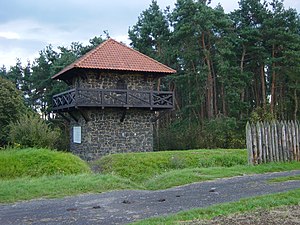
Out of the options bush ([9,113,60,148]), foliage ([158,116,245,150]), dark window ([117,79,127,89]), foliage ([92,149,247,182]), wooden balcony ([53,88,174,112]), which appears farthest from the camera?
foliage ([158,116,245,150])

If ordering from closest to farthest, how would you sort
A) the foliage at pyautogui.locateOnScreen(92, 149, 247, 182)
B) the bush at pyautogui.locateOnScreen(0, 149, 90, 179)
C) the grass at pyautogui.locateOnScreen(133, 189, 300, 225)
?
the grass at pyautogui.locateOnScreen(133, 189, 300, 225)
the bush at pyautogui.locateOnScreen(0, 149, 90, 179)
the foliage at pyautogui.locateOnScreen(92, 149, 247, 182)

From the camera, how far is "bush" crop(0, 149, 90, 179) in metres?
13.6

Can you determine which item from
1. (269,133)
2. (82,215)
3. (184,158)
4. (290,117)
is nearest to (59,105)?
(184,158)

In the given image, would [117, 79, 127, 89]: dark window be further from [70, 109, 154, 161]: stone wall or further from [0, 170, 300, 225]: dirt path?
[0, 170, 300, 225]: dirt path

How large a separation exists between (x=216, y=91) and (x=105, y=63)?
61.6 ft

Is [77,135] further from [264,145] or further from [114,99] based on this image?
[264,145]

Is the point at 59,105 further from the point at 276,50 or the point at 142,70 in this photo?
the point at 276,50

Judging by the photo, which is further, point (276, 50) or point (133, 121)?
point (276, 50)

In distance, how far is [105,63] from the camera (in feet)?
74.3

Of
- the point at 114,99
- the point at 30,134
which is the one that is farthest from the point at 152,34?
the point at 30,134

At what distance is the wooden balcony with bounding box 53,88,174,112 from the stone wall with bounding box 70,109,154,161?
0.83 meters

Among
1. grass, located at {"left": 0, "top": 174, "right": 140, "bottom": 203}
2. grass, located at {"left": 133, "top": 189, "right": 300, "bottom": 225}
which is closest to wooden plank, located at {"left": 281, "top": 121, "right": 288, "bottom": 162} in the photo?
grass, located at {"left": 0, "top": 174, "right": 140, "bottom": 203}

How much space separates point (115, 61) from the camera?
917 inches

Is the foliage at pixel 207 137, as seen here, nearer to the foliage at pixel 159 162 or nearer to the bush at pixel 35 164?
the foliage at pixel 159 162
